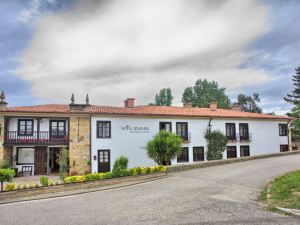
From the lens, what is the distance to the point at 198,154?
29484mm

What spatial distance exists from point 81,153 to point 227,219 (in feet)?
A: 60.1

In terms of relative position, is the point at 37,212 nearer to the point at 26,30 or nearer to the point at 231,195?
the point at 231,195

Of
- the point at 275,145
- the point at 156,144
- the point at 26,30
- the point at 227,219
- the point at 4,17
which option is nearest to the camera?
the point at 227,219

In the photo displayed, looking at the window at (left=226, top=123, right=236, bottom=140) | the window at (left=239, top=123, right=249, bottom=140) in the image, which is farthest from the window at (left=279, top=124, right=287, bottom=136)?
the window at (left=226, top=123, right=236, bottom=140)

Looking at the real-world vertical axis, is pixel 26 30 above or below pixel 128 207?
above

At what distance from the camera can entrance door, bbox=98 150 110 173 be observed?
25.3 metres

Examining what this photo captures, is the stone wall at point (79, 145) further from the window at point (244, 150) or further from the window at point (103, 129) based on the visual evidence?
the window at point (244, 150)

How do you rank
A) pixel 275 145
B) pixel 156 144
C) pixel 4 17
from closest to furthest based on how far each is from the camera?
pixel 4 17 < pixel 156 144 < pixel 275 145

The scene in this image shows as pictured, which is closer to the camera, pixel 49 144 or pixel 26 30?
pixel 26 30

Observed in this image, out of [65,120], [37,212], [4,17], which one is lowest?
[37,212]

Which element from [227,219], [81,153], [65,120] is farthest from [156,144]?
[227,219]

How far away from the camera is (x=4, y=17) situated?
38.0 feet

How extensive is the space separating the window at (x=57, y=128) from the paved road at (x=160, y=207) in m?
12.4

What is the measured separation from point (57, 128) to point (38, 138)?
177cm
